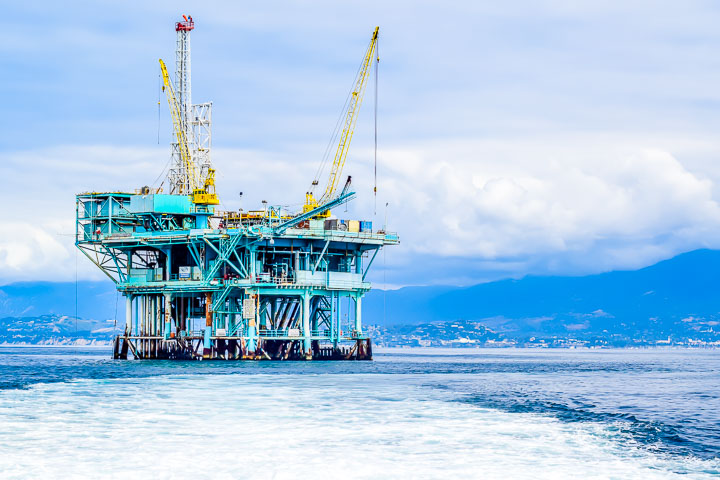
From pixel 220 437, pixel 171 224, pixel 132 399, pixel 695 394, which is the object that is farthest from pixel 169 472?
pixel 171 224

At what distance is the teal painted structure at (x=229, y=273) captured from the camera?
4599 inches

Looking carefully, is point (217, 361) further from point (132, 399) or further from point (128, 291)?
point (132, 399)

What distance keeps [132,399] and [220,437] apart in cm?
1823

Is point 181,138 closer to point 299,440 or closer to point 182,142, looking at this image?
point 182,142

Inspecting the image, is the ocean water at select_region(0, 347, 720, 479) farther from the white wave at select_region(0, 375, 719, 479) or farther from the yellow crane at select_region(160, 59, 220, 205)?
the yellow crane at select_region(160, 59, 220, 205)

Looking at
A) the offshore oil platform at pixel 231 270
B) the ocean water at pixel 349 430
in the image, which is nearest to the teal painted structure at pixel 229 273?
the offshore oil platform at pixel 231 270

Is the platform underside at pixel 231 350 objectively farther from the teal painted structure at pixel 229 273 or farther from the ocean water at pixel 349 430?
the ocean water at pixel 349 430

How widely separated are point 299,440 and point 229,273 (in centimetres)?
7785

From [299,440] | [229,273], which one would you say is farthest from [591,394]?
[229,273]

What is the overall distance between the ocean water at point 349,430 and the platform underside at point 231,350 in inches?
1594

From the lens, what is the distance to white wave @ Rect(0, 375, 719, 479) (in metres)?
37.4

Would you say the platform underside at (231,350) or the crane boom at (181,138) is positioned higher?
the crane boom at (181,138)

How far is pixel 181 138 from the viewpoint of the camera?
467ft

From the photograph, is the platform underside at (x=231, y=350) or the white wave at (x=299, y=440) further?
the platform underside at (x=231, y=350)
